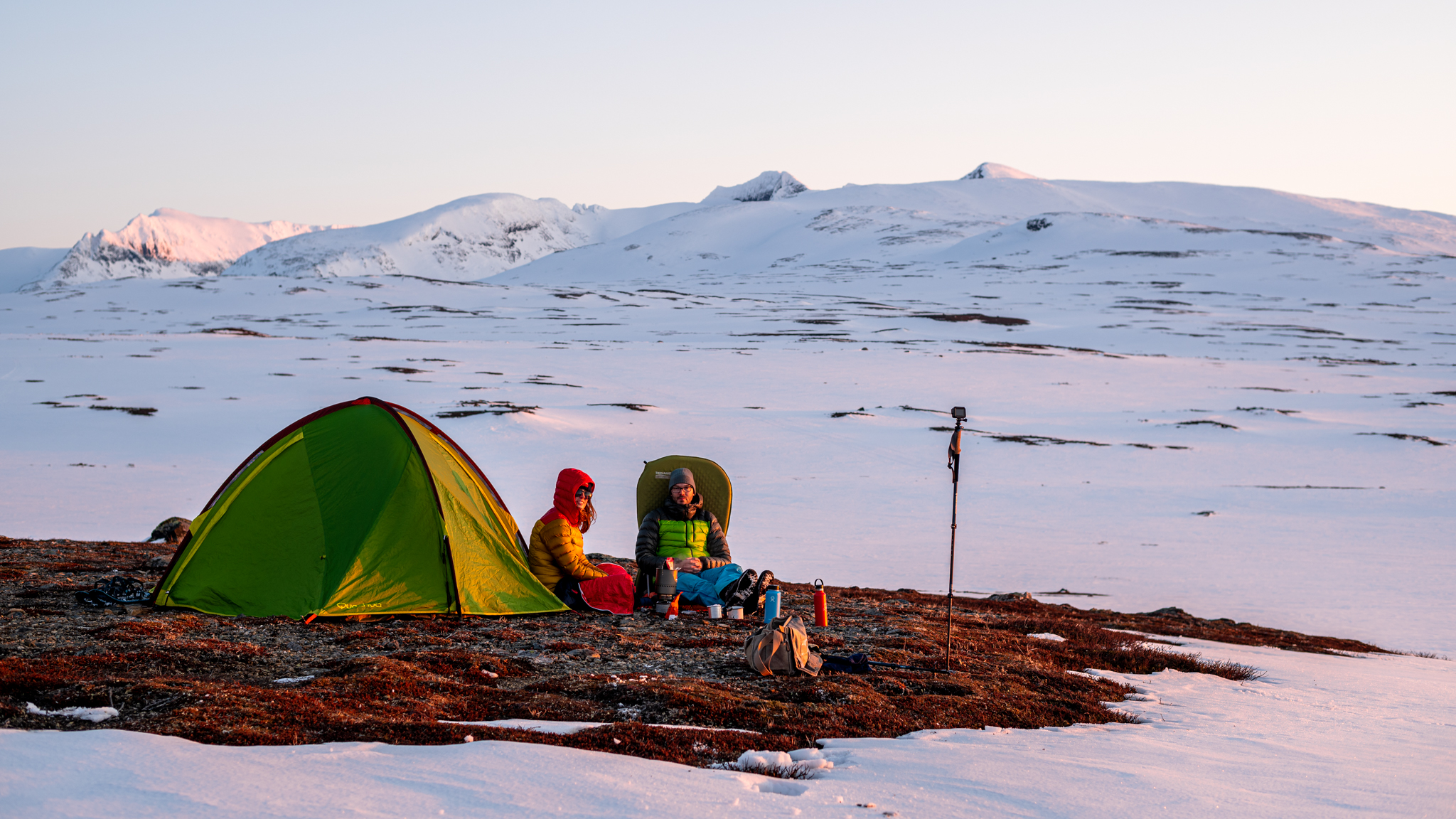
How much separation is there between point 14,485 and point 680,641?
1731cm

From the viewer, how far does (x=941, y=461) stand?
25.4m

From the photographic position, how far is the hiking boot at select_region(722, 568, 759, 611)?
35.4 ft

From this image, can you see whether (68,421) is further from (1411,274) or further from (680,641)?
(1411,274)

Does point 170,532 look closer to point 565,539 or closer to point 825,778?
point 565,539

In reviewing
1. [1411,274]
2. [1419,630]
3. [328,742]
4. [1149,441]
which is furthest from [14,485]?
[1411,274]

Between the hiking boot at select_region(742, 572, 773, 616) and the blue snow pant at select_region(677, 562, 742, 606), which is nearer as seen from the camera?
the hiking boot at select_region(742, 572, 773, 616)

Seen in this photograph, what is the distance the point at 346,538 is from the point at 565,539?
6.75 feet

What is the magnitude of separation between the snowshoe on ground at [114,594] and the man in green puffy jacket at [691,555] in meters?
4.87

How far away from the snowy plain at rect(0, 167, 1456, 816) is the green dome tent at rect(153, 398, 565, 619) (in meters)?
4.60

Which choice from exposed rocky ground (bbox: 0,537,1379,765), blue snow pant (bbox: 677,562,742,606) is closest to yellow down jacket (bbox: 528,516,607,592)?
exposed rocky ground (bbox: 0,537,1379,765)

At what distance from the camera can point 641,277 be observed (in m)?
152

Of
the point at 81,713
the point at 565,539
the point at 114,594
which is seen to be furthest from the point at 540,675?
the point at 114,594

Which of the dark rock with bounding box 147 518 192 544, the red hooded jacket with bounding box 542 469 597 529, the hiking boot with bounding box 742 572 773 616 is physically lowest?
the dark rock with bounding box 147 518 192 544

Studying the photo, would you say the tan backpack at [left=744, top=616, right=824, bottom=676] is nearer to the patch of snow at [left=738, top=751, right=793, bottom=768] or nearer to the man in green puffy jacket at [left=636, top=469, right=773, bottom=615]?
the patch of snow at [left=738, top=751, right=793, bottom=768]
